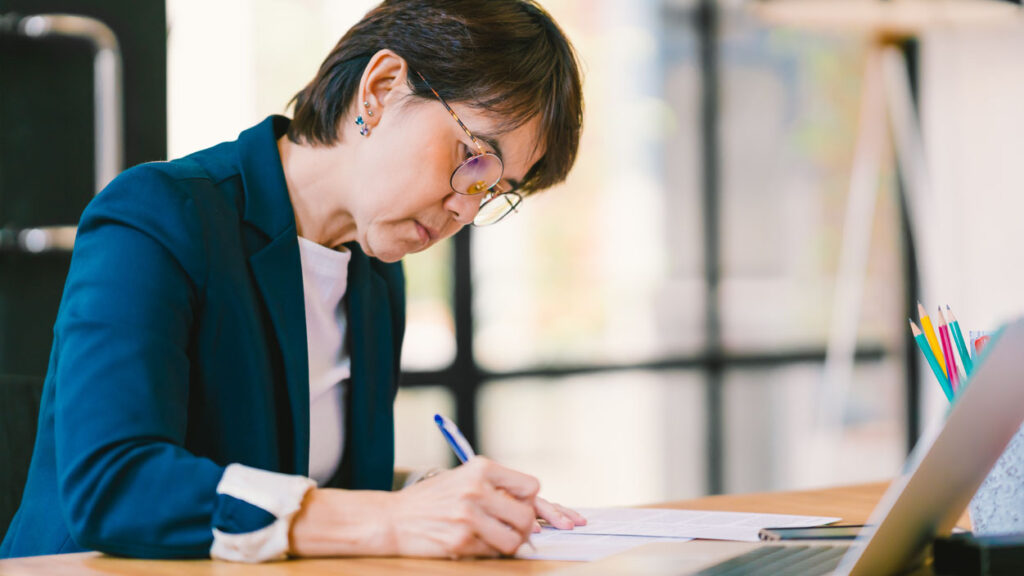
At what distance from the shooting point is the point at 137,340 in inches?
38.3

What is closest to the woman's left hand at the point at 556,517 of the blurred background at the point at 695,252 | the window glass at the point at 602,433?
the blurred background at the point at 695,252

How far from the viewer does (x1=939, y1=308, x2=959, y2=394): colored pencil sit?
39.6 inches

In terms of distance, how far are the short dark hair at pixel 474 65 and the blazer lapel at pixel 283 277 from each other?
0.12 metres

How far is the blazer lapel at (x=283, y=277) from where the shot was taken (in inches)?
47.4

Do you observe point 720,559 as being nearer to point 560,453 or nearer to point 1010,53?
point 560,453

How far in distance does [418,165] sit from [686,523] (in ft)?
1.68

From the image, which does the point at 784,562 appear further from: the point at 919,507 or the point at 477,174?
the point at 477,174

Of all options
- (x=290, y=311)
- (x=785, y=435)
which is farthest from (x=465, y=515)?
(x=785, y=435)

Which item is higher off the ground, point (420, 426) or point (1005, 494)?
point (1005, 494)

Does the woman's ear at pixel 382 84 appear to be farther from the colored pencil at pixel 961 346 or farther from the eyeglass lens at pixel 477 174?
the colored pencil at pixel 961 346

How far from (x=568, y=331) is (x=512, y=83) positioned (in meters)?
2.46

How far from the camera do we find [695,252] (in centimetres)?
396

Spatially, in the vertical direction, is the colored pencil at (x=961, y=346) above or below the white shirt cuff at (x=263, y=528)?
above

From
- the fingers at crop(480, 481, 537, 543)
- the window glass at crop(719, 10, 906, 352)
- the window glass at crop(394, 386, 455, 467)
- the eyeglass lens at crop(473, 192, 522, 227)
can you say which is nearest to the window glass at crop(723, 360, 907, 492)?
the window glass at crop(719, 10, 906, 352)
